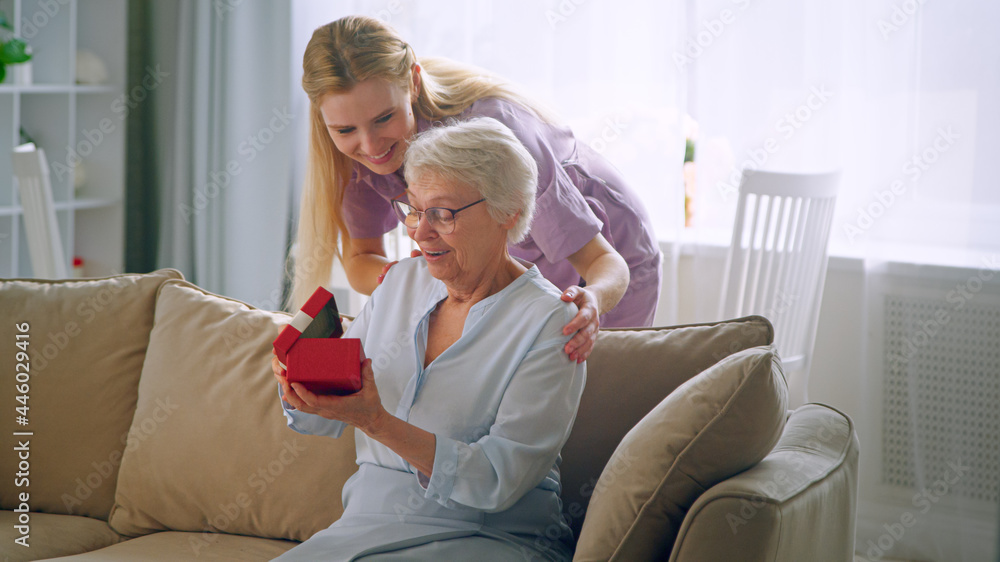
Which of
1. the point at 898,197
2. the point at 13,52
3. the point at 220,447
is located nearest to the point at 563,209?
the point at 220,447

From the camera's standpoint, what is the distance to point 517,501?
4.56 feet

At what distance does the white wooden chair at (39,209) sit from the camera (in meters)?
2.67

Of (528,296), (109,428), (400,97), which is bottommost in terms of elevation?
(109,428)

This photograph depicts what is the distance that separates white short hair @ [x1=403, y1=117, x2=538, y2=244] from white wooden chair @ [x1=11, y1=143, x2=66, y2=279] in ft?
5.77

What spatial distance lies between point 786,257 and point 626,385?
119cm

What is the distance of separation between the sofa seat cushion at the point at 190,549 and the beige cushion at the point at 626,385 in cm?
64

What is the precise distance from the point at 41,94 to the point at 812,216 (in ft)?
10.5

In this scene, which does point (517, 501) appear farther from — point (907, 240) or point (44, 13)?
point (44, 13)

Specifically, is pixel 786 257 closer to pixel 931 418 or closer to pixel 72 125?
pixel 931 418

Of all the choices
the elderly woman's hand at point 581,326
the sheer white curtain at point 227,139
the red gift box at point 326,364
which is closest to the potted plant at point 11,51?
the sheer white curtain at point 227,139

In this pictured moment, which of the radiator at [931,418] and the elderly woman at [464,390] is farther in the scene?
the radiator at [931,418]

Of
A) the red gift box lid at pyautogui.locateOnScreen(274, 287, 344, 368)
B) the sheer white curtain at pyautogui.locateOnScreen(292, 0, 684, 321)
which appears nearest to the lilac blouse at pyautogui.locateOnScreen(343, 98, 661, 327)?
the red gift box lid at pyautogui.locateOnScreen(274, 287, 344, 368)

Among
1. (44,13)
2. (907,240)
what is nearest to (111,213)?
(44,13)

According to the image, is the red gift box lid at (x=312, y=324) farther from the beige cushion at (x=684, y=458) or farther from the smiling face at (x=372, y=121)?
the beige cushion at (x=684, y=458)
